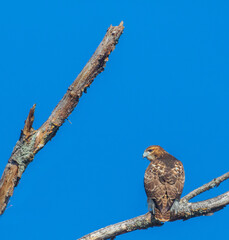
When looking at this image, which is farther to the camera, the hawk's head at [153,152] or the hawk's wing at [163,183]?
the hawk's head at [153,152]

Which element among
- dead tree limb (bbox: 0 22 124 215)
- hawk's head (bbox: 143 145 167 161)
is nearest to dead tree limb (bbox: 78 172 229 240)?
dead tree limb (bbox: 0 22 124 215)

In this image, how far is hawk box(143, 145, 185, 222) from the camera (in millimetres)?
7551

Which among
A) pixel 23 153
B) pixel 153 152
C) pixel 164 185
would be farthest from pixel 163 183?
pixel 23 153

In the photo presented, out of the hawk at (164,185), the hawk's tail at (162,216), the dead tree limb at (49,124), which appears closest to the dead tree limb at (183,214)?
the hawk's tail at (162,216)

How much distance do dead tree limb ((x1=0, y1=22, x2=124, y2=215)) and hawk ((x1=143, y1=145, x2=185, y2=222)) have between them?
3.02 meters

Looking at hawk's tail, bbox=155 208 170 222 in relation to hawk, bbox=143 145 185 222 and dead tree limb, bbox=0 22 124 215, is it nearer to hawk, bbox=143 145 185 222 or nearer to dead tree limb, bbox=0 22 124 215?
hawk, bbox=143 145 185 222

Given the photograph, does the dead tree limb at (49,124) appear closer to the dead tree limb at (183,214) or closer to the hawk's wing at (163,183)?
the dead tree limb at (183,214)

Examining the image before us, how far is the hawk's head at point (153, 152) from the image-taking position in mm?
9977

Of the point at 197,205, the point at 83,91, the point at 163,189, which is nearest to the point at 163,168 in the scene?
the point at 163,189

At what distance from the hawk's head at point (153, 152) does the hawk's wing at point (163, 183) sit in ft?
3.65

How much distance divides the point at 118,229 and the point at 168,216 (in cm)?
154

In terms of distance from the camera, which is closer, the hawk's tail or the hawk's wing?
the hawk's tail

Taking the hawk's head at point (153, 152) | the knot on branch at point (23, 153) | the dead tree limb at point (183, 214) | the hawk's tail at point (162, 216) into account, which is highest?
the hawk's head at point (153, 152)

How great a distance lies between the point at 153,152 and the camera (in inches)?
395
